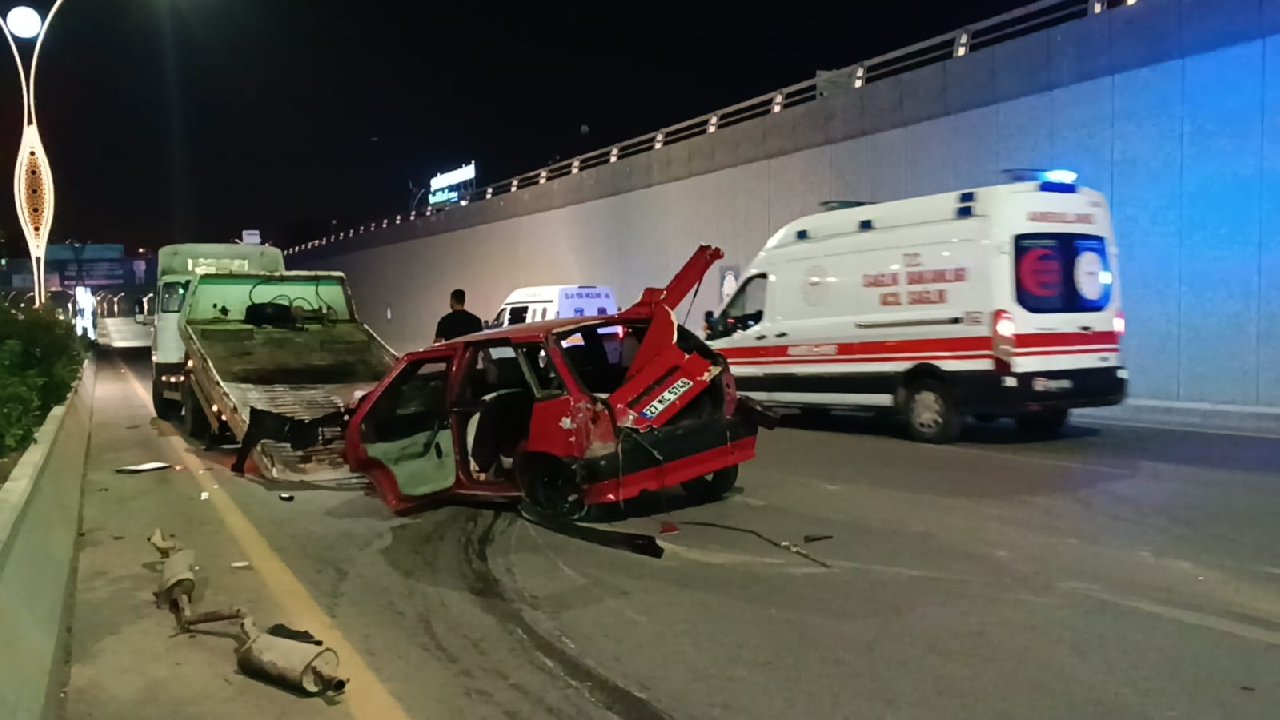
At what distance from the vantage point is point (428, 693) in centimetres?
440

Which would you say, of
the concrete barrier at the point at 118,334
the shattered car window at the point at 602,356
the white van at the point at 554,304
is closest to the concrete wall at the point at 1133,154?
the white van at the point at 554,304

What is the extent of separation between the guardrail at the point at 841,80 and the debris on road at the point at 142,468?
14.5 m

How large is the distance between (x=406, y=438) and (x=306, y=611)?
325 centimetres

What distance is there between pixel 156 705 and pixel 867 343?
31.1 ft

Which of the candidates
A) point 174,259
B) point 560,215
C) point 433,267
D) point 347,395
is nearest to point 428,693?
point 347,395

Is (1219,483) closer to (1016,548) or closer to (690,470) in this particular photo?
(1016,548)

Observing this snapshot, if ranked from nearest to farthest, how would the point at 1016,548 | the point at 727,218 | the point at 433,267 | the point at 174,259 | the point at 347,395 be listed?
the point at 1016,548
the point at 347,395
the point at 174,259
the point at 727,218
the point at 433,267

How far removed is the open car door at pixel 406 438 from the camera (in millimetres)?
8344

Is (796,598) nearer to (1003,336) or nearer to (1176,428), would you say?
(1003,336)

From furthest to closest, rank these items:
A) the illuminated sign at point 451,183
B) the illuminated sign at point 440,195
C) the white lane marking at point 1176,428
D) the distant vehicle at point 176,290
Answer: the illuminated sign at point 440,195 < the illuminated sign at point 451,183 < the distant vehicle at point 176,290 < the white lane marking at point 1176,428

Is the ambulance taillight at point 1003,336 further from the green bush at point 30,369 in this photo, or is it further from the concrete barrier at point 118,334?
the concrete barrier at point 118,334

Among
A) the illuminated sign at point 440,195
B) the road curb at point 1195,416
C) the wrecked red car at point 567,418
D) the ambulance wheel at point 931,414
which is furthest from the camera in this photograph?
→ the illuminated sign at point 440,195

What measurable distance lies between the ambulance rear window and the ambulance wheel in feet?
4.48

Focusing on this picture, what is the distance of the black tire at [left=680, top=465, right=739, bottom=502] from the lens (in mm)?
8453
